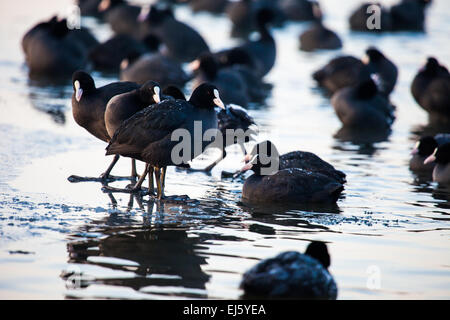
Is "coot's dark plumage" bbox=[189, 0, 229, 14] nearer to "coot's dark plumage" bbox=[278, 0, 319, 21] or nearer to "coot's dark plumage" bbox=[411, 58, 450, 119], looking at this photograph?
"coot's dark plumage" bbox=[278, 0, 319, 21]

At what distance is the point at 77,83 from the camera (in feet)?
29.9

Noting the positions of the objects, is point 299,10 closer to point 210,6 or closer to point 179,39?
point 210,6

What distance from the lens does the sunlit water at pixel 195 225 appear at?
5.98m

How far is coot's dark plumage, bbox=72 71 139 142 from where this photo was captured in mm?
9055

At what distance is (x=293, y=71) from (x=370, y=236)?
38.0 feet

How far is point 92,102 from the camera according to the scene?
9.06 m

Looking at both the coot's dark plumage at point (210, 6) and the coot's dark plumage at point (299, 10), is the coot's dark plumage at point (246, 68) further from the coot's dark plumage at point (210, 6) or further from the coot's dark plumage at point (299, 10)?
the coot's dark plumage at point (210, 6)

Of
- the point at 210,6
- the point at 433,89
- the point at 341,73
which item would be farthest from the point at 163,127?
the point at 210,6

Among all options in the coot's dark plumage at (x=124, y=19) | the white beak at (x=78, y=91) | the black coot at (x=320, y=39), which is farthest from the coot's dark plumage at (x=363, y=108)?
the coot's dark plumage at (x=124, y=19)

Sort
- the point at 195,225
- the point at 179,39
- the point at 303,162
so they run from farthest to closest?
the point at 179,39
the point at 303,162
the point at 195,225

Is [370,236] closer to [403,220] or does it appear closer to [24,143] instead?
[403,220]

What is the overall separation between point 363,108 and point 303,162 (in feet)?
13.8

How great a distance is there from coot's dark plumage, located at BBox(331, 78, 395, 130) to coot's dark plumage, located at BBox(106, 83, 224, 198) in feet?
16.5

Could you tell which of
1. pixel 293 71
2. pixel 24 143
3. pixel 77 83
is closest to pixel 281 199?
pixel 77 83
